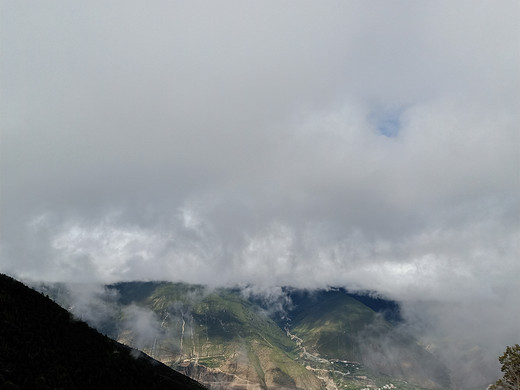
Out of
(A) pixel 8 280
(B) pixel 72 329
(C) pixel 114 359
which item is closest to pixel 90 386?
(C) pixel 114 359

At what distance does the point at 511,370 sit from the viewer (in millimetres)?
113688

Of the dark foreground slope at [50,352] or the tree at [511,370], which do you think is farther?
the tree at [511,370]

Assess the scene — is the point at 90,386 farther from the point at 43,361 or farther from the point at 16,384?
the point at 16,384

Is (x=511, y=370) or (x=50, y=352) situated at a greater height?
(x=511, y=370)

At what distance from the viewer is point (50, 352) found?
106 m

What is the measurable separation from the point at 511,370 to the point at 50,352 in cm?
16371

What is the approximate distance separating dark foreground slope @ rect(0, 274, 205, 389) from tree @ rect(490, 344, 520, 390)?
457 feet

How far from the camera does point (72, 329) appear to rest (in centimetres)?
13575

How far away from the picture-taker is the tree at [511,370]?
4358 inches

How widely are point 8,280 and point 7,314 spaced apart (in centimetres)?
3777

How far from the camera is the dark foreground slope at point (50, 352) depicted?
9288 centimetres

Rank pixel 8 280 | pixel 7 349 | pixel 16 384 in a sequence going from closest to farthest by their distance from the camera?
pixel 16 384 → pixel 7 349 → pixel 8 280

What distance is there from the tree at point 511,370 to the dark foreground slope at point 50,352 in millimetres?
139309

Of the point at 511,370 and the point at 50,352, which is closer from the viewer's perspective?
the point at 50,352
